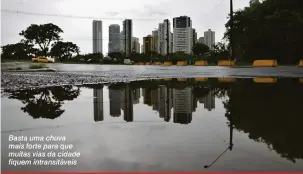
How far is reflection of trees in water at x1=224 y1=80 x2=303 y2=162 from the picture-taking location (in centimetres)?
354

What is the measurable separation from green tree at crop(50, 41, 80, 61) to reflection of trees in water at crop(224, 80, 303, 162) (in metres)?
89.2

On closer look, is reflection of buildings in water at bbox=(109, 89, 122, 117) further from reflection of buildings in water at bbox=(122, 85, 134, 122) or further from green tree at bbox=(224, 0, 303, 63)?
green tree at bbox=(224, 0, 303, 63)

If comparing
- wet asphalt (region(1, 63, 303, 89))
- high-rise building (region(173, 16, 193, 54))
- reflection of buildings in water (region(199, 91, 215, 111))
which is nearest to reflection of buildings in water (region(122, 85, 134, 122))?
reflection of buildings in water (region(199, 91, 215, 111))

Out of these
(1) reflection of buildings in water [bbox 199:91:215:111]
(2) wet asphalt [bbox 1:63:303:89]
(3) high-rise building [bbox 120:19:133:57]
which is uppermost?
(3) high-rise building [bbox 120:19:133:57]

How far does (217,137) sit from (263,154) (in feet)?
2.37

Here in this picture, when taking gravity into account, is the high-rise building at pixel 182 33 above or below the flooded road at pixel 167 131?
above

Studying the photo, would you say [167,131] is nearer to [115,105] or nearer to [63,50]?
[115,105]

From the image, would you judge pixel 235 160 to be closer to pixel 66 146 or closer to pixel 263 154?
pixel 263 154

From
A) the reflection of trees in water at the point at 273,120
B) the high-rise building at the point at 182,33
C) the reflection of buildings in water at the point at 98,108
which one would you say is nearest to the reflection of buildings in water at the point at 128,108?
the reflection of buildings in water at the point at 98,108

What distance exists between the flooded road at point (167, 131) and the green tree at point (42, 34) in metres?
76.9

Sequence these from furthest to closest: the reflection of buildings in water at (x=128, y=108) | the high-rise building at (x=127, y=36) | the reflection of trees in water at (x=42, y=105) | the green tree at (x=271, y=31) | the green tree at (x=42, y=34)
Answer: the high-rise building at (x=127, y=36) < the green tree at (x=42, y=34) < the green tree at (x=271, y=31) < the reflection of trees in water at (x=42, y=105) < the reflection of buildings in water at (x=128, y=108)

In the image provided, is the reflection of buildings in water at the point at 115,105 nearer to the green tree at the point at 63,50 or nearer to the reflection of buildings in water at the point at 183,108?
the reflection of buildings in water at the point at 183,108

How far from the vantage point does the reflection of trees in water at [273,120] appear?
11.6 feet

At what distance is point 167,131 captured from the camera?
13.8ft
